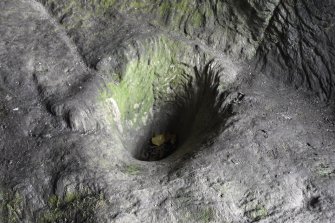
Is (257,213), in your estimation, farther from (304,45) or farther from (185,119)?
(185,119)

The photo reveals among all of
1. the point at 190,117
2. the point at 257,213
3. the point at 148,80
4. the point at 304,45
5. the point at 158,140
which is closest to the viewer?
the point at 257,213

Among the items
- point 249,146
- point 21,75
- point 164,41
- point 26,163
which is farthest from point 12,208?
point 164,41

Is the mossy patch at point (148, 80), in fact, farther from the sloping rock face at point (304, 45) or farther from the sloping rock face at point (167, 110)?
the sloping rock face at point (304, 45)

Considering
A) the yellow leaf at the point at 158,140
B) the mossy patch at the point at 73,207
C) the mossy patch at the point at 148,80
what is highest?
the mossy patch at the point at 148,80

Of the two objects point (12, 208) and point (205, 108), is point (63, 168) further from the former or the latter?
point (205, 108)

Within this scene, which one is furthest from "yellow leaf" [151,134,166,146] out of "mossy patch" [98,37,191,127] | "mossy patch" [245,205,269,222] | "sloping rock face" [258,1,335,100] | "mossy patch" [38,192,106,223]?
"mossy patch" [245,205,269,222]

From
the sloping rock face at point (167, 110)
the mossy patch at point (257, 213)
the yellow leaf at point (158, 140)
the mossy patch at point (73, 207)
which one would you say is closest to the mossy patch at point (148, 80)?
the sloping rock face at point (167, 110)

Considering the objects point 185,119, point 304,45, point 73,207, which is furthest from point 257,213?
point 185,119

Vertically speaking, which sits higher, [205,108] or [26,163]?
[205,108]

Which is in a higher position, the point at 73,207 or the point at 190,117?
the point at 190,117
